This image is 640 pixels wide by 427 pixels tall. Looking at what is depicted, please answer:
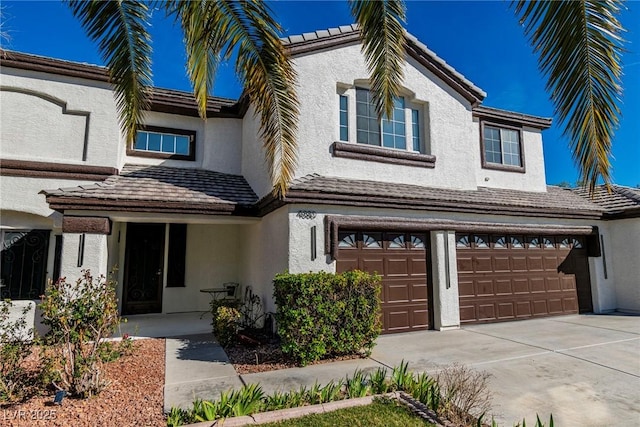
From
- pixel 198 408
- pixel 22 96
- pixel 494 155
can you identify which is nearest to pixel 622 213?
pixel 494 155

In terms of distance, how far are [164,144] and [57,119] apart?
301cm

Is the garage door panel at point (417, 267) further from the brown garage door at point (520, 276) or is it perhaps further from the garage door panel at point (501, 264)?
the garage door panel at point (501, 264)

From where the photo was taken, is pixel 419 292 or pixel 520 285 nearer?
pixel 419 292

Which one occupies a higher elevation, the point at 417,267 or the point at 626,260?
the point at 626,260

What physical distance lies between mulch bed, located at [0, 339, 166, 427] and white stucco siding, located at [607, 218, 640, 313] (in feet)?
48.9

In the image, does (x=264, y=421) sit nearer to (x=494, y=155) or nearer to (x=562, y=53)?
(x=562, y=53)

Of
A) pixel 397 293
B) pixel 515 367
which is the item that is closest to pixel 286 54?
pixel 397 293

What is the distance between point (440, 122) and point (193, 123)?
847 cm

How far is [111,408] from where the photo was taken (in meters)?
5.08

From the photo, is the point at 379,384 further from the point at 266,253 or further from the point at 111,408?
the point at 266,253

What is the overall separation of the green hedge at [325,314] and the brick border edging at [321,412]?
6.81 feet

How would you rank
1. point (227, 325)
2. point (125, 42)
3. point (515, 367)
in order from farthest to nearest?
point (227, 325) < point (515, 367) < point (125, 42)

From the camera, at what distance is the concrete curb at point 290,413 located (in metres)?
4.43

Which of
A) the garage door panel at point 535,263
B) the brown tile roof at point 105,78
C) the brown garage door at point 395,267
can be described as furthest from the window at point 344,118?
the garage door panel at point 535,263
